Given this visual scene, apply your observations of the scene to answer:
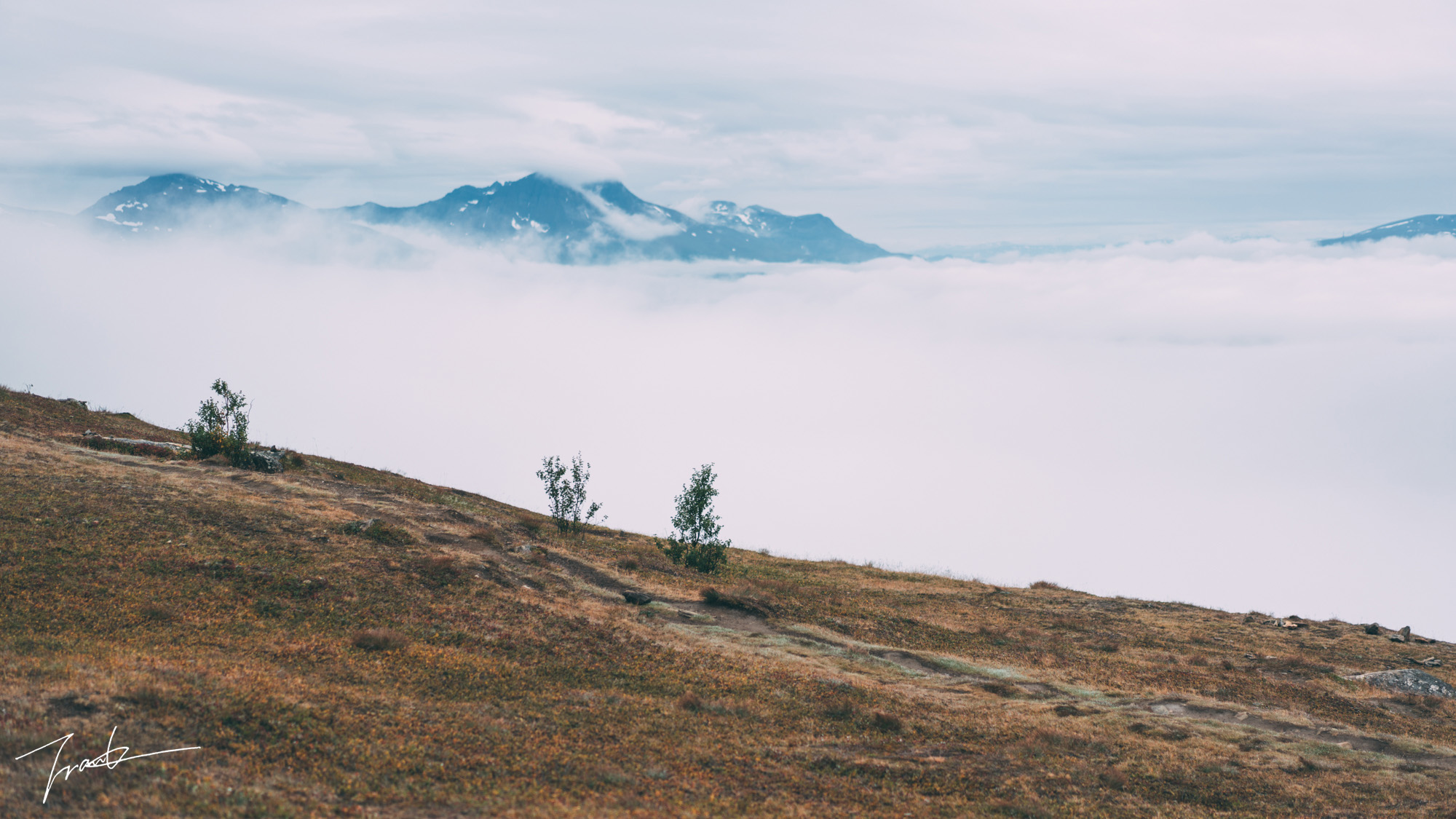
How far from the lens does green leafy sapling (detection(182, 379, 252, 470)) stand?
43.8 meters

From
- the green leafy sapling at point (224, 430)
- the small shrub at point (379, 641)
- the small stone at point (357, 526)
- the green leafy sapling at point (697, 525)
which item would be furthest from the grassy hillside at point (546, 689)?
the green leafy sapling at point (697, 525)

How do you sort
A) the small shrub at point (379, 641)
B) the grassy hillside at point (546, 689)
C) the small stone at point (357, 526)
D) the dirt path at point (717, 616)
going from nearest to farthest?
the grassy hillside at point (546, 689), the small shrub at point (379, 641), the dirt path at point (717, 616), the small stone at point (357, 526)

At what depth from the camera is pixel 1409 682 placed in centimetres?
3406

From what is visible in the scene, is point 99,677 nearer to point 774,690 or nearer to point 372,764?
point 372,764

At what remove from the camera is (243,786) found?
14227 mm

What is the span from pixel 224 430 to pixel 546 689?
38506 millimetres

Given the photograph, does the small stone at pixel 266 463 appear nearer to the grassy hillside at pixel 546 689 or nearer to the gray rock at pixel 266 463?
the gray rock at pixel 266 463

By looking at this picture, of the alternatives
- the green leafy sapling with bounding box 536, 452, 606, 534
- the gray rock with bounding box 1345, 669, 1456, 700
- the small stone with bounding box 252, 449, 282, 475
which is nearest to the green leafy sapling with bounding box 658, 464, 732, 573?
the green leafy sapling with bounding box 536, 452, 606, 534

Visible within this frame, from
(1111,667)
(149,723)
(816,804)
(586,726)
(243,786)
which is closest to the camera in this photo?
(243,786)

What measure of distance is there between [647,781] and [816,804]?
12.9 ft

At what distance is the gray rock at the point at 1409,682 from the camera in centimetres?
3359

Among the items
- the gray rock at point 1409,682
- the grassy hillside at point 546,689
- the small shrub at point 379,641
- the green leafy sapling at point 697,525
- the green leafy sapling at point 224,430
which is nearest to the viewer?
the grassy hillside at point 546,689

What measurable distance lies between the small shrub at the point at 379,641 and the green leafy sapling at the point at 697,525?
84.1ft

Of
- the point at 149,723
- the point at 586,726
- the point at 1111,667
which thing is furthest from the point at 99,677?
the point at 1111,667
